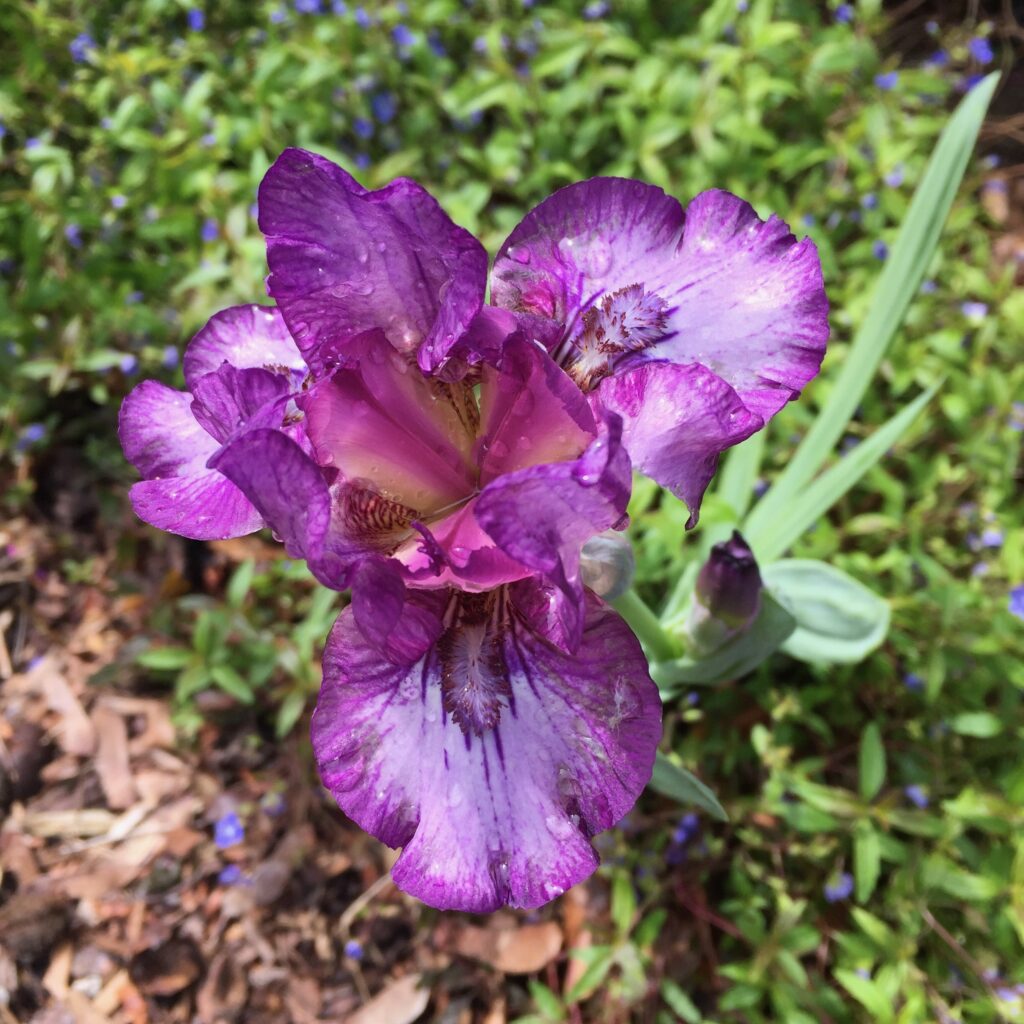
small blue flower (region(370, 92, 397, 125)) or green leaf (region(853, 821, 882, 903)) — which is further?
small blue flower (region(370, 92, 397, 125))

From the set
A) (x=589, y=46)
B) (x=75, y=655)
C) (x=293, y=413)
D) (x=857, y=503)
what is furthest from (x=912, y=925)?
(x=589, y=46)

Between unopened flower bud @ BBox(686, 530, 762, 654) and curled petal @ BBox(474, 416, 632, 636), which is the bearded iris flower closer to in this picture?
curled petal @ BBox(474, 416, 632, 636)

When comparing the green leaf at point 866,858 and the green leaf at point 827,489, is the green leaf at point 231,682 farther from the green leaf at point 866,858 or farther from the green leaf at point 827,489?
the green leaf at point 866,858

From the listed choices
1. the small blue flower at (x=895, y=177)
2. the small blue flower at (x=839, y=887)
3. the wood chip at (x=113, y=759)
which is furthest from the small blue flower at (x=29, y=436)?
the small blue flower at (x=895, y=177)

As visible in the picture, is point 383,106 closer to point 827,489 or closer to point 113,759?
point 827,489

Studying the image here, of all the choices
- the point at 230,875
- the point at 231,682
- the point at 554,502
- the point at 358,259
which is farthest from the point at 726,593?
the point at 230,875

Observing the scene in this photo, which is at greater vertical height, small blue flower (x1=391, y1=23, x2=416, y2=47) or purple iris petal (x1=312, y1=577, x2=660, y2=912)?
small blue flower (x1=391, y1=23, x2=416, y2=47)

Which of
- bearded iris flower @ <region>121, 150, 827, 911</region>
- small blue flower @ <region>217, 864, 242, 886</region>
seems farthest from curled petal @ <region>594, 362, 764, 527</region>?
small blue flower @ <region>217, 864, 242, 886</region>

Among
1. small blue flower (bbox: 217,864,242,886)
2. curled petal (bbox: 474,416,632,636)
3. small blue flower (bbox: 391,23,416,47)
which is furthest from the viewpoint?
small blue flower (bbox: 391,23,416,47)
